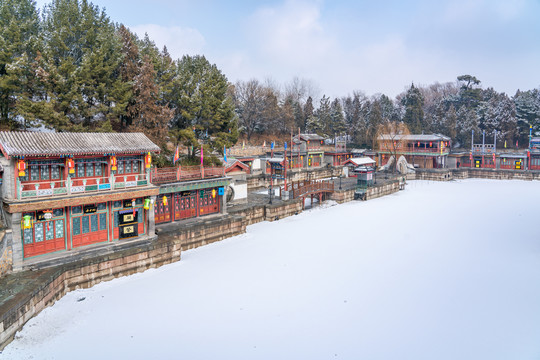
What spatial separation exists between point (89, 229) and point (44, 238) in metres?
1.93

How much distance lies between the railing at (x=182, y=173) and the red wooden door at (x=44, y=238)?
234 inches

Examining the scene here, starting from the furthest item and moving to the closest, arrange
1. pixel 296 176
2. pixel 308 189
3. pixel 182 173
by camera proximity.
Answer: pixel 296 176, pixel 308 189, pixel 182 173

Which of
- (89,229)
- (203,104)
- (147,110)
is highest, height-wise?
(203,104)

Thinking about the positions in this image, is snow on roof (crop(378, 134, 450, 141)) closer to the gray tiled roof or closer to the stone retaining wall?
the stone retaining wall

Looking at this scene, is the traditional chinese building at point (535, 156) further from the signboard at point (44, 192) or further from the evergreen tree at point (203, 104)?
the signboard at point (44, 192)

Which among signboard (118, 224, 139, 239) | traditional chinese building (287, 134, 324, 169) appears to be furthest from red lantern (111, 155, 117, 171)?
traditional chinese building (287, 134, 324, 169)

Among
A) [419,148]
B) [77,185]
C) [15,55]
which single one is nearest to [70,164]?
[77,185]

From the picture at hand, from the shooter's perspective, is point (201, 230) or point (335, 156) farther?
point (335, 156)

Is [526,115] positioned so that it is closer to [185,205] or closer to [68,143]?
[185,205]

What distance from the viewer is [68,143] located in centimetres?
1719

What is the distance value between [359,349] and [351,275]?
638 centimetres

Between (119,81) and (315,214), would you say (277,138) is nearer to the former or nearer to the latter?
(315,214)

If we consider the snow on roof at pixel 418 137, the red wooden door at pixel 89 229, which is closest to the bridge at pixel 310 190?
the red wooden door at pixel 89 229

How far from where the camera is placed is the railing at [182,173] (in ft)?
72.6
